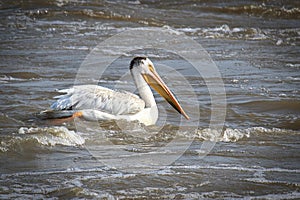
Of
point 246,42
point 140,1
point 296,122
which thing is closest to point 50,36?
point 246,42

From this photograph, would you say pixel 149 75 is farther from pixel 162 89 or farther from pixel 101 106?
pixel 101 106

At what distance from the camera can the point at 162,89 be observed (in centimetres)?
714

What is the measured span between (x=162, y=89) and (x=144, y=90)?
0.19 metres

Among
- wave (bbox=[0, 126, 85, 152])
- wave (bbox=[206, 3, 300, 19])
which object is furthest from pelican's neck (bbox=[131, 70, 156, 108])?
wave (bbox=[206, 3, 300, 19])

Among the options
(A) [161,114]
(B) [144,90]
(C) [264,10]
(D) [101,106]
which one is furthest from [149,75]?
(C) [264,10]

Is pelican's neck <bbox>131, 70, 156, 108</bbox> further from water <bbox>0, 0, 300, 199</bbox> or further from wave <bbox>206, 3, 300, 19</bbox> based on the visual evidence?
wave <bbox>206, 3, 300, 19</bbox>

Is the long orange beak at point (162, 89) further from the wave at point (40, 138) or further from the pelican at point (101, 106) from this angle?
the wave at point (40, 138)

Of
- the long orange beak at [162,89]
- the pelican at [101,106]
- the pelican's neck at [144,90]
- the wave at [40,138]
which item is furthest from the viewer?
the pelican's neck at [144,90]

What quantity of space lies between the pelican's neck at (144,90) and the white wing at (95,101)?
8.1 inches

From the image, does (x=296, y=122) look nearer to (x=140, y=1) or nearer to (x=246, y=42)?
(x=246, y=42)

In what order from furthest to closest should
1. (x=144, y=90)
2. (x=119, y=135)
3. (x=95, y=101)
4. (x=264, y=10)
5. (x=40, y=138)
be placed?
(x=264, y=10), (x=144, y=90), (x=95, y=101), (x=119, y=135), (x=40, y=138)

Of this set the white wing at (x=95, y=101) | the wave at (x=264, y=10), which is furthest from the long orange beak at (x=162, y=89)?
the wave at (x=264, y=10)

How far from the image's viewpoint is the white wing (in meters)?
6.77

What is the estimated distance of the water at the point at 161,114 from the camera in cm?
482
